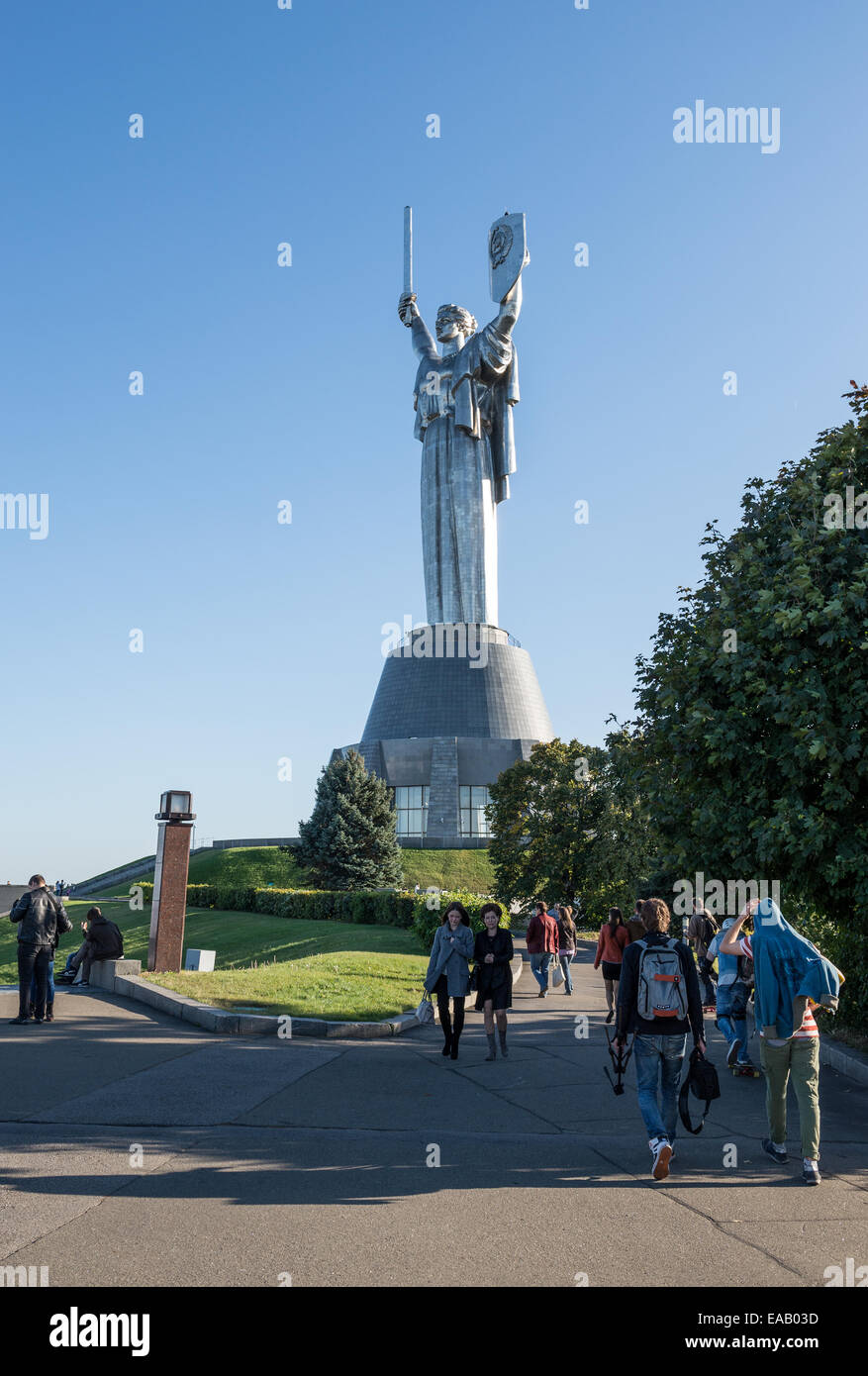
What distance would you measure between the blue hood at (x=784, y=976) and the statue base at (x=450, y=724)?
165 feet

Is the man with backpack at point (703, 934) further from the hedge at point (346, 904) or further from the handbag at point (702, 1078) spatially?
the hedge at point (346, 904)

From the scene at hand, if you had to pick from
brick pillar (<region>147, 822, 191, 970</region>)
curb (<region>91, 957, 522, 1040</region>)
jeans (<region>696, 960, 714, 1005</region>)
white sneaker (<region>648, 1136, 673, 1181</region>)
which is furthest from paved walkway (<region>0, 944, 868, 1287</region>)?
brick pillar (<region>147, 822, 191, 970</region>)

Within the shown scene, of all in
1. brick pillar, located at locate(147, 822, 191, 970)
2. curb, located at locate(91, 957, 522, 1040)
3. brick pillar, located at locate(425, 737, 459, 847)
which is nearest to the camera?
curb, located at locate(91, 957, 522, 1040)

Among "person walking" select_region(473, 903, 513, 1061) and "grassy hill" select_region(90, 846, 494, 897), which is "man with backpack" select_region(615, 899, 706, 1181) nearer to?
"person walking" select_region(473, 903, 513, 1061)

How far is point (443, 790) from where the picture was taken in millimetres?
58281

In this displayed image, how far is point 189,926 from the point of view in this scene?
37.8 metres

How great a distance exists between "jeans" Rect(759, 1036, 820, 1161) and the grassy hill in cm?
4041

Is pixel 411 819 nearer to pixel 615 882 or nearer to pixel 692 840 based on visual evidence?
pixel 615 882

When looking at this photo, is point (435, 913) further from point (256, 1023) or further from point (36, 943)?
point (36, 943)

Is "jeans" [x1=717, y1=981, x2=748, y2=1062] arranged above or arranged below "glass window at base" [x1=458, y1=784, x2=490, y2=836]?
below

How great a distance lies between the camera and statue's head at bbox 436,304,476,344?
5928 cm

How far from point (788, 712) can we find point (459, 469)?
50296mm

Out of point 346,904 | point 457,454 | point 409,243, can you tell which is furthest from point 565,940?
point 409,243
